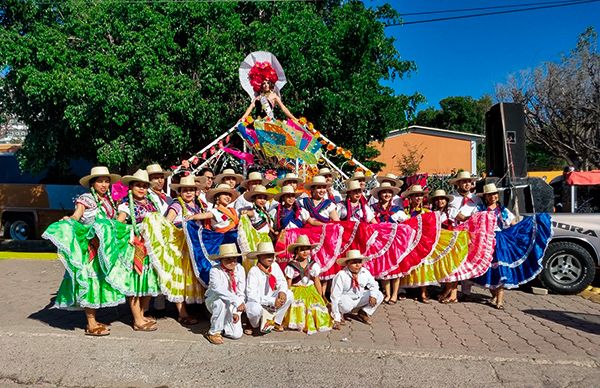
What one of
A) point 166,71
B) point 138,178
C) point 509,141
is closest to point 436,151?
point 509,141

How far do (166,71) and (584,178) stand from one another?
8.24 meters

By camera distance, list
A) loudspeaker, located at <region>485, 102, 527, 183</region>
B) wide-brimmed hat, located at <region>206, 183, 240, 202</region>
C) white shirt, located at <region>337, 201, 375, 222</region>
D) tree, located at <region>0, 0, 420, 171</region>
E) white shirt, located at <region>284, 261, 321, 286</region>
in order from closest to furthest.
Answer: white shirt, located at <region>284, 261, 321, 286</region> → wide-brimmed hat, located at <region>206, 183, 240, 202</region> → white shirt, located at <region>337, 201, 375, 222</region> → loudspeaker, located at <region>485, 102, 527, 183</region> → tree, located at <region>0, 0, 420, 171</region>

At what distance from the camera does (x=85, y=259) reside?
532cm

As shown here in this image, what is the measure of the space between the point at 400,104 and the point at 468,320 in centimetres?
746

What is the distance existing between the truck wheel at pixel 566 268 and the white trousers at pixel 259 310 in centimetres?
434

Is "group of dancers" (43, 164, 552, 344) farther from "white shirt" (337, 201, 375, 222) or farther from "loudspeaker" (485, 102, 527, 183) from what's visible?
"loudspeaker" (485, 102, 527, 183)

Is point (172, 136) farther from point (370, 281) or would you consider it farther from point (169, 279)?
point (370, 281)

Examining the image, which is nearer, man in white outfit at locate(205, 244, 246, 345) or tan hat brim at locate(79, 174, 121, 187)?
man in white outfit at locate(205, 244, 246, 345)

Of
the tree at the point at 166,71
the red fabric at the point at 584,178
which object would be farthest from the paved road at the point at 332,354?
the tree at the point at 166,71

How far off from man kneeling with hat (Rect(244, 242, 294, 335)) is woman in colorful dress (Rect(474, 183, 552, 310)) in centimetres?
293

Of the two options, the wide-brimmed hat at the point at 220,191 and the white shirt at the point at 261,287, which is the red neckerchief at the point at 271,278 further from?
the wide-brimmed hat at the point at 220,191

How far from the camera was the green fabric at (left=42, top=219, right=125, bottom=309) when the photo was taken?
17.0 feet

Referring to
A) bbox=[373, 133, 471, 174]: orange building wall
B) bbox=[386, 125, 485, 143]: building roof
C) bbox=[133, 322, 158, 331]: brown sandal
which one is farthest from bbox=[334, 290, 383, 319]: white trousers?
bbox=[386, 125, 485, 143]: building roof

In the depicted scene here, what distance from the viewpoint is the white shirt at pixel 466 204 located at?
700 centimetres
